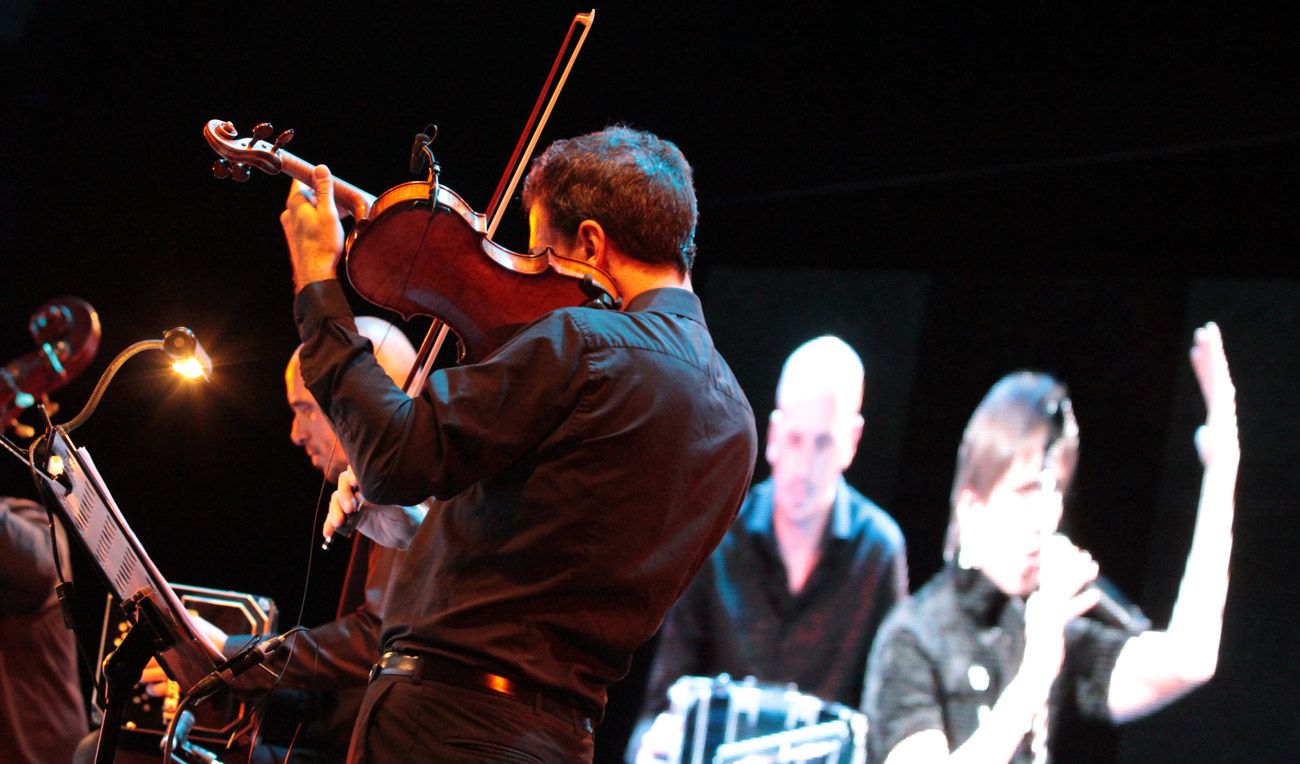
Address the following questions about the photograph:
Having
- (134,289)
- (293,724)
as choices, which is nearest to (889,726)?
(293,724)

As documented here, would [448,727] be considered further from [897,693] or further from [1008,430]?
[1008,430]

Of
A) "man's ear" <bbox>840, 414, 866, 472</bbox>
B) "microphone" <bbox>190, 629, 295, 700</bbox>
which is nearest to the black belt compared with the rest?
"microphone" <bbox>190, 629, 295, 700</bbox>

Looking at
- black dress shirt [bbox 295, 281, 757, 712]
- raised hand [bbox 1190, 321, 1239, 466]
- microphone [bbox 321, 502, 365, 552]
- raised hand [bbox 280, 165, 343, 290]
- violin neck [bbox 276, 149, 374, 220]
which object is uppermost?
raised hand [bbox 1190, 321, 1239, 466]

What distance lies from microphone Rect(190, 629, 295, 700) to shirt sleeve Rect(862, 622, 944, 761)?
2301 millimetres

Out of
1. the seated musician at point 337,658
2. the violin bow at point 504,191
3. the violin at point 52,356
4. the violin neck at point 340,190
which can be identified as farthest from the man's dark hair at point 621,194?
the violin at point 52,356

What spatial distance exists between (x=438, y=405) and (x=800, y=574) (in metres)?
2.62

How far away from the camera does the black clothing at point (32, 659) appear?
3.10 m

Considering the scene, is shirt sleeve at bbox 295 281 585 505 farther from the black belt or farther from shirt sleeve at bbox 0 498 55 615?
shirt sleeve at bbox 0 498 55 615

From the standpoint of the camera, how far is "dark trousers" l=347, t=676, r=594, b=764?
59.1 inches

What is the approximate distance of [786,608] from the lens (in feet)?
12.8

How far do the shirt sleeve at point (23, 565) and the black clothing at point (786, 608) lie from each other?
6.07 ft

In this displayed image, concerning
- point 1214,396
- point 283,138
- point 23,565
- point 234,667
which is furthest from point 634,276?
point 1214,396

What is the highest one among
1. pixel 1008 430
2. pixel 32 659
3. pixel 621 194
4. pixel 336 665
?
pixel 1008 430

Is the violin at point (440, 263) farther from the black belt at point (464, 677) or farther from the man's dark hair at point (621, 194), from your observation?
the black belt at point (464, 677)
